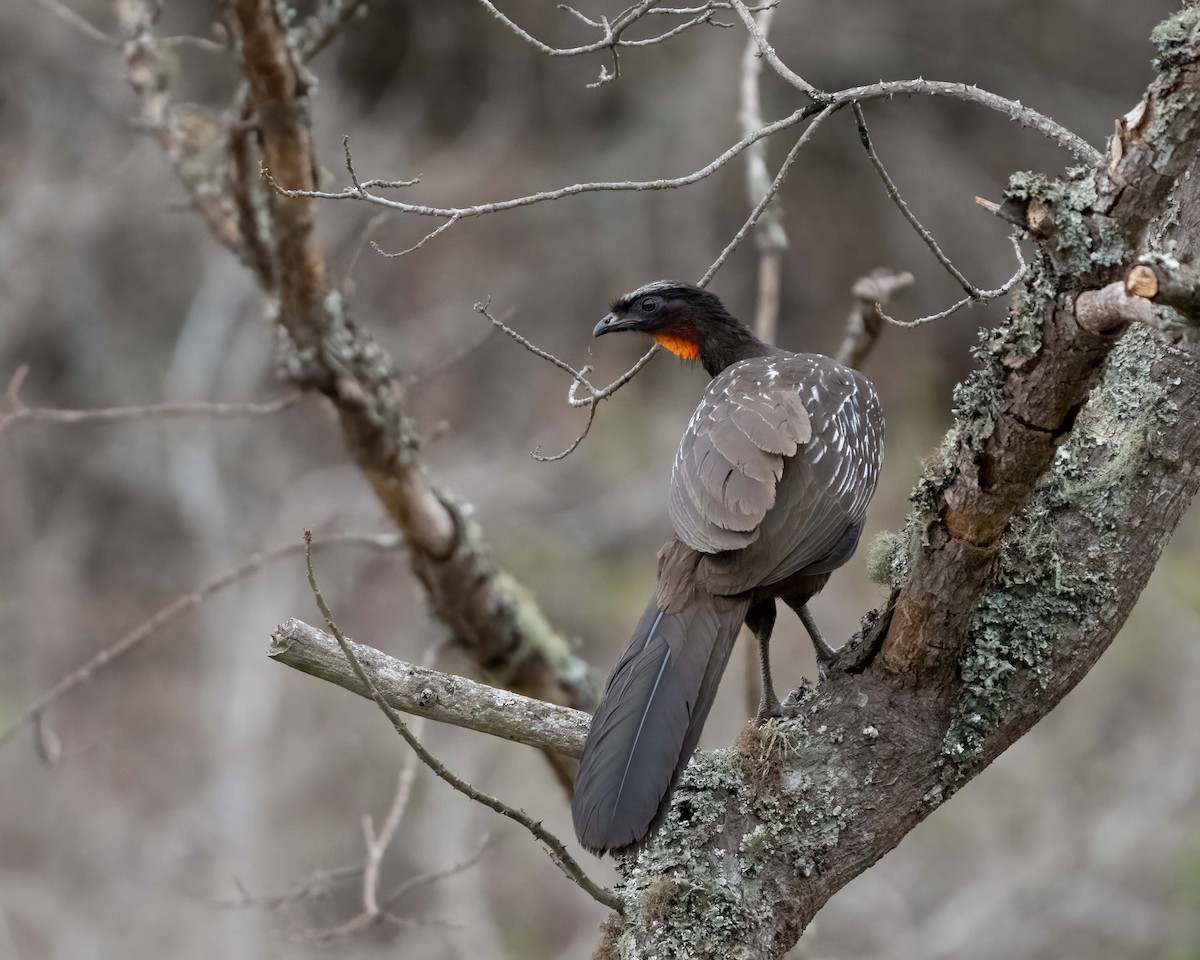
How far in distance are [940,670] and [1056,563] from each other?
1.08ft

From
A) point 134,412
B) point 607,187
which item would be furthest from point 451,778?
point 134,412

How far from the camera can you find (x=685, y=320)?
420 cm

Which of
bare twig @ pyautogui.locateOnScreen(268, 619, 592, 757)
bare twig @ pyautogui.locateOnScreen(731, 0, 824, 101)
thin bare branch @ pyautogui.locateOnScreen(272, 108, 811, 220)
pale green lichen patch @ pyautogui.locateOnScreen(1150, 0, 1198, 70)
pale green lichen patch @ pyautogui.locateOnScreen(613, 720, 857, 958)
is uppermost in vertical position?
bare twig @ pyautogui.locateOnScreen(731, 0, 824, 101)

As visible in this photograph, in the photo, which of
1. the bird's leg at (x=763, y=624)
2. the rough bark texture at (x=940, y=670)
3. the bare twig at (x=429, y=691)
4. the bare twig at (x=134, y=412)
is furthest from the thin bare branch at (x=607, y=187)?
the bare twig at (x=134, y=412)

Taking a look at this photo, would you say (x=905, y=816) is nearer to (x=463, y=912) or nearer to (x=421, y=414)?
(x=463, y=912)

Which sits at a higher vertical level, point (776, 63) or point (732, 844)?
point (776, 63)

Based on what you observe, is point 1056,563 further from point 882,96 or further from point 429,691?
point 429,691

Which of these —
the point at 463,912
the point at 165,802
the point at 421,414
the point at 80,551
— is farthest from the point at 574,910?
the point at 80,551

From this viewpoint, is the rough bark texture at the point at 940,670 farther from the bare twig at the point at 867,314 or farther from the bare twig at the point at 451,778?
the bare twig at the point at 867,314

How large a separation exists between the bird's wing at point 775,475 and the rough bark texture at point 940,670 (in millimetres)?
359

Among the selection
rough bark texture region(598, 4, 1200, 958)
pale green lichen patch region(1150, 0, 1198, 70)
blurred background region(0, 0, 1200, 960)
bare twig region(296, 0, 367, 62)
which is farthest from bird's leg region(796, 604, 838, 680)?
blurred background region(0, 0, 1200, 960)

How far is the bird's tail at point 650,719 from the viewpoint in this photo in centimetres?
228

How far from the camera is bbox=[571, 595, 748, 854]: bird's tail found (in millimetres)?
2281

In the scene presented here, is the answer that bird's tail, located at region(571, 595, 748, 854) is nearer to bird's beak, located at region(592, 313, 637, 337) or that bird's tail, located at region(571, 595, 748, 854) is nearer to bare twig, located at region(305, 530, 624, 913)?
bare twig, located at region(305, 530, 624, 913)
